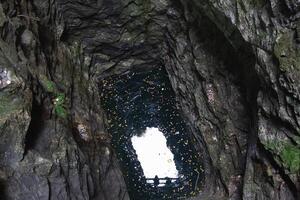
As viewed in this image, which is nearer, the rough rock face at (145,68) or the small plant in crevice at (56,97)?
the rough rock face at (145,68)

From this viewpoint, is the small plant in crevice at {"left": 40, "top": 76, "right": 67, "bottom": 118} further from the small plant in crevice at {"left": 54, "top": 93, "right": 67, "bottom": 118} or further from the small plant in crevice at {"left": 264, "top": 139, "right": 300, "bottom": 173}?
the small plant in crevice at {"left": 264, "top": 139, "right": 300, "bottom": 173}

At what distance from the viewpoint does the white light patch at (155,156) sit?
25.7 feet

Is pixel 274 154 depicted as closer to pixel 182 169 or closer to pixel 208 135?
pixel 208 135

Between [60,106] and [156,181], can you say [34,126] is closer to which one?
[60,106]

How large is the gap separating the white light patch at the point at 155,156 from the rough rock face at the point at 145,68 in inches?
27.1

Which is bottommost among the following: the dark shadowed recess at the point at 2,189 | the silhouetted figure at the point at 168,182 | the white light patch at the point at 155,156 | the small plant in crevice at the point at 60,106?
the dark shadowed recess at the point at 2,189

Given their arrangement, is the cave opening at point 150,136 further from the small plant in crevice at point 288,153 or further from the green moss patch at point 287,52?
the green moss patch at point 287,52

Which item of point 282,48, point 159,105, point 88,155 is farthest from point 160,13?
point 282,48

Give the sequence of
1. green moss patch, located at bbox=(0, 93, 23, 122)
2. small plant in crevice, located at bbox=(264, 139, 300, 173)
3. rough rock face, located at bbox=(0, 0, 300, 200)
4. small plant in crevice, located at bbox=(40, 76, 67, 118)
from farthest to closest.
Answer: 1. small plant in crevice, located at bbox=(40, 76, 67, 118)
2. green moss patch, located at bbox=(0, 93, 23, 122)
3. rough rock face, located at bbox=(0, 0, 300, 200)
4. small plant in crevice, located at bbox=(264, 139, 300, 173)

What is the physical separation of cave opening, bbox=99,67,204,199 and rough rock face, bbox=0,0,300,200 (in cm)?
31

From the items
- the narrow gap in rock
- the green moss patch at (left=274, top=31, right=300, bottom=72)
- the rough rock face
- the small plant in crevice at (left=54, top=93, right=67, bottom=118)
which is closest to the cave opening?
the rough rock face

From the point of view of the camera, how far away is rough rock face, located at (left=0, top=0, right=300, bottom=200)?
3758mm

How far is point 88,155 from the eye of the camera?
20.4 feet

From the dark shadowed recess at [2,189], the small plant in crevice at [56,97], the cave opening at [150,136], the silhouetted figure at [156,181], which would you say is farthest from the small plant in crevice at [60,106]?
the silhouetted figure at [156,181]
